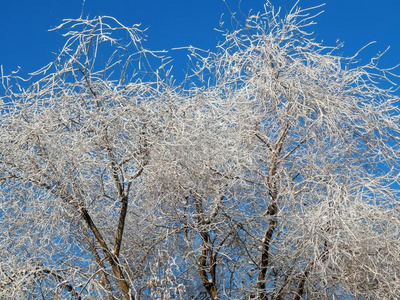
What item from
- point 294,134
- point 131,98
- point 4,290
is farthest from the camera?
point 294,134

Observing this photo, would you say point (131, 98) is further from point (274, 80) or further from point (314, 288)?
point (314, 288)

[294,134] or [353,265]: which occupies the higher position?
[294,134]

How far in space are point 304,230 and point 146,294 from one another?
70.4 inches

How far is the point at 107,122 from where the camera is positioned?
6.07m

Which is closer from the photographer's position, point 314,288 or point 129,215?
point 314,288

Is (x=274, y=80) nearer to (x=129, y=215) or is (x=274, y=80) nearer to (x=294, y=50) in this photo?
(x=294, y=50)

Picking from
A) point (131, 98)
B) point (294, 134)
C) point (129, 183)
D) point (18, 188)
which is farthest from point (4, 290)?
point (294, 134)

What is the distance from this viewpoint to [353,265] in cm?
589

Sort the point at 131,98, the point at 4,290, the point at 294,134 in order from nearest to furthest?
the point at 4,290, the point at 131,98, the point at 294,134

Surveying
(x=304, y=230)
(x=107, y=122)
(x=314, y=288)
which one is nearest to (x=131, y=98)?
(x=107, y=122)

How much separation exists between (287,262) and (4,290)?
8.35 feet

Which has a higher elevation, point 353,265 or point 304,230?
point 304,230

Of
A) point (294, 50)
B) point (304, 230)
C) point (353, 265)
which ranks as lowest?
point (353, 265)

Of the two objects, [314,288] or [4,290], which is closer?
[4,290]
